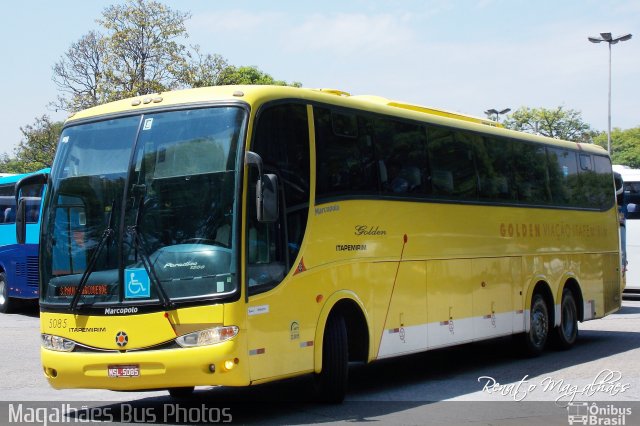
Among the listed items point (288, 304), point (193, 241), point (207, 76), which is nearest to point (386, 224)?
point (288, 304)

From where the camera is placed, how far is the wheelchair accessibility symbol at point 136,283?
31.7ft

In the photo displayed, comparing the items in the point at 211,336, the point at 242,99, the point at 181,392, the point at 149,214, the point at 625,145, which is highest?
the point at 625,145

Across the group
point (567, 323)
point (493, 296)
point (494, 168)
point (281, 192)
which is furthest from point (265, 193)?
point (567, 323)

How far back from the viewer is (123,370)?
9.71m

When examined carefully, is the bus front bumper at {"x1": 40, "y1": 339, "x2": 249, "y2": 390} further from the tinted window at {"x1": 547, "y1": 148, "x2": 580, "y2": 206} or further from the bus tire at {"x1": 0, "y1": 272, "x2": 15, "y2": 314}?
the bus tire at {"x1": 0, "y1": 272, "x2": 15, "y2": 314}

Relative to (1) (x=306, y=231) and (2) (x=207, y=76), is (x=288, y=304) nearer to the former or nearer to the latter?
(1) (x=306, y=231)

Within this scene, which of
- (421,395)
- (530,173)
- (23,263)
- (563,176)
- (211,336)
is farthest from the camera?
(23,263)

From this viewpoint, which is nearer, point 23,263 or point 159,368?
point 159,368

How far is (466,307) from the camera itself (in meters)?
14.4

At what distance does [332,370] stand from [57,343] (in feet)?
9.74

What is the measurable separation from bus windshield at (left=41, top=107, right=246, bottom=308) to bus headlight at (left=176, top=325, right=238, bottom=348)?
33cm

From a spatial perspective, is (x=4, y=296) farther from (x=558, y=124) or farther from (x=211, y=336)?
(x=558, y=124)

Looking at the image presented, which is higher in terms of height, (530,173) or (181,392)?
(530,173)

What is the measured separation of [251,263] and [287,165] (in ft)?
4.28
